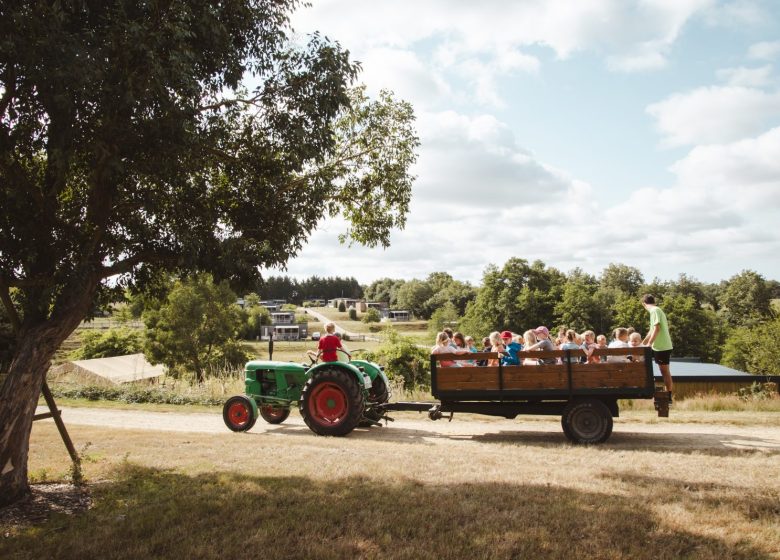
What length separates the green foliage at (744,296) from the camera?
258 feet

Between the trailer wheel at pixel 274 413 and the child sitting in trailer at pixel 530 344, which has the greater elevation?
the child sitting in trailer at pixel 530 344

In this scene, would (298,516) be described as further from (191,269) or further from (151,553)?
(191,269)

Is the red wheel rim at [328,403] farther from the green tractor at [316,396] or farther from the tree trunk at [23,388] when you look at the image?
the tree trunk at [23,388]

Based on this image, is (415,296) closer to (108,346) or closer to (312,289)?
(312,289)

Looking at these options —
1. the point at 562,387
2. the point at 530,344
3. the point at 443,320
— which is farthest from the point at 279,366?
the point at 443,320

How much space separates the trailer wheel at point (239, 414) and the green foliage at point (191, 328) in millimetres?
26277

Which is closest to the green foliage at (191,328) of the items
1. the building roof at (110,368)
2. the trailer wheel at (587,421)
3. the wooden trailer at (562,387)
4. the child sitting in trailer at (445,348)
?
the building roof at (110,368)

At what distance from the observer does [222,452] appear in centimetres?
803

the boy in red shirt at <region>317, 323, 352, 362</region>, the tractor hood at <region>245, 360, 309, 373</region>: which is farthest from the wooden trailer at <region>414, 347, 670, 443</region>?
the tractor hood at <region>245, 360, 309, 373</region>

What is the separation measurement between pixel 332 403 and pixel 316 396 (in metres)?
0.33

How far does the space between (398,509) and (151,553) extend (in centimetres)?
212

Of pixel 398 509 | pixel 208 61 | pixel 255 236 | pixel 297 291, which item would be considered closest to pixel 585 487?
pixel 398 509

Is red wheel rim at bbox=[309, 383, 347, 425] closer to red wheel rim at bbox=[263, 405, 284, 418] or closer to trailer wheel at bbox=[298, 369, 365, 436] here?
trailer wheel at bbox=[298, 369, 365, 436]

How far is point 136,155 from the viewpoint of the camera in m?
5.92
